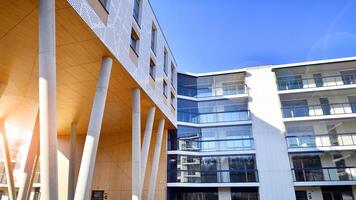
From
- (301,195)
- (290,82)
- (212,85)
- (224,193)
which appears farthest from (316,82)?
(224,193)

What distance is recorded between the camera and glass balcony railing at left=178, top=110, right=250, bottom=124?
20.9 meters

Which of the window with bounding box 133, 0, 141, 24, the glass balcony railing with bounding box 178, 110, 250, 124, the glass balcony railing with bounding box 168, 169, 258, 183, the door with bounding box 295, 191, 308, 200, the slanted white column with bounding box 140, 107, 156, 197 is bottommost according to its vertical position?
the door with bounding box 295, 191, 308, 200

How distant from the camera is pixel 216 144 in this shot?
20.3 metres

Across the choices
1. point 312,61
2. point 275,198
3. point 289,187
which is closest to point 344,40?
point 312,61

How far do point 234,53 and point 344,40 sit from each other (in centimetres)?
765

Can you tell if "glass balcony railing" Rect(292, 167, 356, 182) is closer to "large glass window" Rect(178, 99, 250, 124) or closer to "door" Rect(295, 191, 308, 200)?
"door" Rect(295, 191, 308, 200)

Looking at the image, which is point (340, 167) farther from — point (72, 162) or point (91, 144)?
point (72, 162)

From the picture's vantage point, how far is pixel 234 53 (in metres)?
19.4

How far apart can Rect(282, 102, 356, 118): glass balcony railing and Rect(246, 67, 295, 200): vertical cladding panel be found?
2.87 ft

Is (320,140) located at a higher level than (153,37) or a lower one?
lower

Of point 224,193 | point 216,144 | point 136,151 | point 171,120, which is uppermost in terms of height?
point 171,120

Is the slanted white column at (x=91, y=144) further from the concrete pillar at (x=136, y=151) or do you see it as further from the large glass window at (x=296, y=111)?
the large glass window at (x=296, y=111)

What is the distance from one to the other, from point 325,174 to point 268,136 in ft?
15.8

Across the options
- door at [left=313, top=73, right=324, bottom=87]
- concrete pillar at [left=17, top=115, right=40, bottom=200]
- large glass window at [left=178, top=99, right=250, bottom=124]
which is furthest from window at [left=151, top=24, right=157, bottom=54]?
door at [left=313, top=73, right=324, bottom=87]
